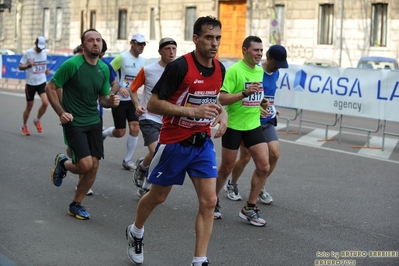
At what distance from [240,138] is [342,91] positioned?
7052mm

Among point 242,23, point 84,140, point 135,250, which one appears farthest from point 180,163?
point 242,23

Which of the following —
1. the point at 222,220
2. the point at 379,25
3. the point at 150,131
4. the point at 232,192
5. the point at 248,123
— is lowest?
the point at 222,220

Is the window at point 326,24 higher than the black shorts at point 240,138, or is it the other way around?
the window at point 326,24

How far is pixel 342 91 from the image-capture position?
1445 cm

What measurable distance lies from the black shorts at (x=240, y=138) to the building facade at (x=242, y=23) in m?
24.1

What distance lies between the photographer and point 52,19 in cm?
5369

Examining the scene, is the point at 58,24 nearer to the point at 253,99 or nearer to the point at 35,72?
the point at 35,72

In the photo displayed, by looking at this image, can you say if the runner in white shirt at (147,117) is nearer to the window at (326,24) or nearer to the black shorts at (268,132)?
the black shorts at (268,132)

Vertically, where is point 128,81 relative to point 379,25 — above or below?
below

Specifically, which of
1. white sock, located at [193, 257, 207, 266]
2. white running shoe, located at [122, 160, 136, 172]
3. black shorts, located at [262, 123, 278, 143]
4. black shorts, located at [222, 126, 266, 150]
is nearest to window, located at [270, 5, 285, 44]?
white running shoe, located at [122, 160, 136, 172]

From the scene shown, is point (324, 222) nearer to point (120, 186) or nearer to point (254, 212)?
point (254, 212)

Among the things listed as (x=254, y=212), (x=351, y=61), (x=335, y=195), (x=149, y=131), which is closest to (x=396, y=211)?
(x=335, y=195)

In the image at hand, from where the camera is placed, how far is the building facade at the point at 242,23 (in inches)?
1266

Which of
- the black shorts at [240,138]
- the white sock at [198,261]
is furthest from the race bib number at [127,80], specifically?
the white sock at [198,261]
